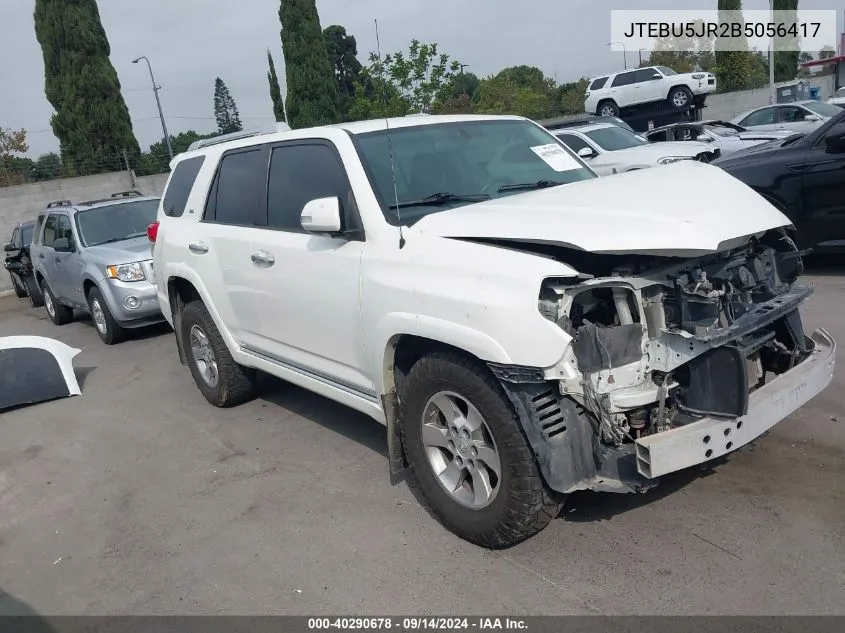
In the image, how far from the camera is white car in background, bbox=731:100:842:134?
58.0 feet

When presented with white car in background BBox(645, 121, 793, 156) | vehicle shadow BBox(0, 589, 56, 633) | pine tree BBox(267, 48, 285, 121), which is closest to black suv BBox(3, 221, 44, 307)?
vehicle shadow BBox(0, 589, 56, 633)

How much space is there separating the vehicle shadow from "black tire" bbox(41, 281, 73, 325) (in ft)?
28.1

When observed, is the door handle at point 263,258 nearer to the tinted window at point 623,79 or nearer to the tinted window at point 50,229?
the tinted window at point 50,229

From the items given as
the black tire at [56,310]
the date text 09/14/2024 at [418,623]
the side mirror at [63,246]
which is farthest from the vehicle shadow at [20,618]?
the black tire at [56,310]

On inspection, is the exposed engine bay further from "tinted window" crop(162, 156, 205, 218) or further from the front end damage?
"tinted window" crop(162, 156, 205, 218)

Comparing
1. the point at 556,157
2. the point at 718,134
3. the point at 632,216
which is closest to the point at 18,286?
the point at 556,157

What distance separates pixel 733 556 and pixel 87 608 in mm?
2999

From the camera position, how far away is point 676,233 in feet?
10.1

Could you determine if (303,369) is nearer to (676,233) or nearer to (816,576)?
(676,233)

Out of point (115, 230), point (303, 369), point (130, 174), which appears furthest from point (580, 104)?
point (303, 369)

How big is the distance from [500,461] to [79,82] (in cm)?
2749

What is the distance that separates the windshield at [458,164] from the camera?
157 inches

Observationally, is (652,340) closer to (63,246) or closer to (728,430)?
(728,430)

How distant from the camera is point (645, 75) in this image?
2419 cm
